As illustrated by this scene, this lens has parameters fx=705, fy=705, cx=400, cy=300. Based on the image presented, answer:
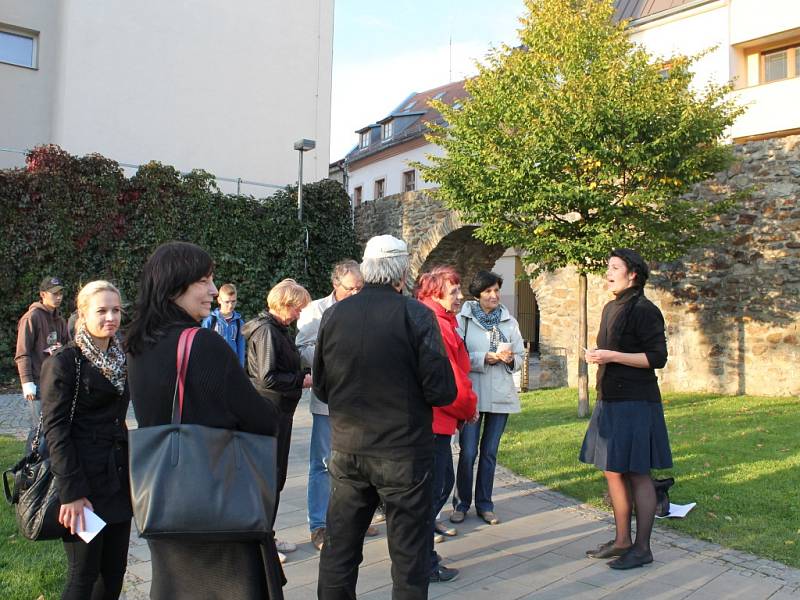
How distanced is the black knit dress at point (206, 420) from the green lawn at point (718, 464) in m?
3.42

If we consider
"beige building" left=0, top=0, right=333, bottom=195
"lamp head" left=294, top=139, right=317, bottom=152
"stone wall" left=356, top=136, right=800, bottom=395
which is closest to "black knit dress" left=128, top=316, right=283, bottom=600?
"stone wall" left=356, top=136, right=800, bottom=395

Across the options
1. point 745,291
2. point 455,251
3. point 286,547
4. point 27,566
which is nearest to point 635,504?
point 286,547

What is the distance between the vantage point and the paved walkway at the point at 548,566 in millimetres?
3752

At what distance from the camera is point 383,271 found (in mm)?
3047

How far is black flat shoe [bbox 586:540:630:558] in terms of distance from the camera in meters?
4.20

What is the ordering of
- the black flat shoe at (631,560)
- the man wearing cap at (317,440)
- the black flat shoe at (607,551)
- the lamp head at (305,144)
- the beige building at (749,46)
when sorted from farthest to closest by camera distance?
1. the beige building at (749,46)
2. the lamp head at (305,144)
3. the man wearing cap at (317,440)
4. the black flat shoe at (607,551)
5. the black flat shoe at (631,560)

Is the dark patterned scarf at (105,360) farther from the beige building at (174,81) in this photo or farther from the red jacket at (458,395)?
the beige building at (174,81)

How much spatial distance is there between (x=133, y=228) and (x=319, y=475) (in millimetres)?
11231

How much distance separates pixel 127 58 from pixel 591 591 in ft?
54.3

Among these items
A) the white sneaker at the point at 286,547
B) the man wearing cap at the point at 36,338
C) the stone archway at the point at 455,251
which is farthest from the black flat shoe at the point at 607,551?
the stone archway at the point at 455,251

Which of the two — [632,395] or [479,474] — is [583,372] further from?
[632,395]

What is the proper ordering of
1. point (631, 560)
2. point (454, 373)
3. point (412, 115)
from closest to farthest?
1. point (454, 373)
2. point (631, 560)
3. point (412, 115)

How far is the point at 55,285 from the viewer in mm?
6559

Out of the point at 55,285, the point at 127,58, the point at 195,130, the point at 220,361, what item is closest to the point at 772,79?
the point at 195,130
